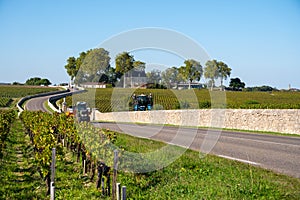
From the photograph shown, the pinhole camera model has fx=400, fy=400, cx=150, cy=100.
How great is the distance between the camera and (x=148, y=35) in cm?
1011

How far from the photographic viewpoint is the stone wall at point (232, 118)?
2083 centimetres

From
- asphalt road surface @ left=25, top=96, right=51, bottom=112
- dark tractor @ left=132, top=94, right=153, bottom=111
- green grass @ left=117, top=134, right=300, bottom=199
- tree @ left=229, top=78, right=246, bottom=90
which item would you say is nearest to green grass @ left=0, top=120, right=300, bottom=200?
green grass @ left=117, top=134, right=300, bottom=199

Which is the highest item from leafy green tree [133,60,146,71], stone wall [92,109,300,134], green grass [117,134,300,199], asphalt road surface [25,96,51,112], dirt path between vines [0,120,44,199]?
leafy green tree [133,60,146,71]

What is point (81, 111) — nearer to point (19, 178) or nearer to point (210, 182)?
point (19, 178)

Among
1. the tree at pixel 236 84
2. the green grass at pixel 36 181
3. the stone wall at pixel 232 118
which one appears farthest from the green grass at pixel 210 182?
the tree at pixel 236 84

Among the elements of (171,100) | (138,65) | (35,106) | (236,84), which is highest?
(236,84)

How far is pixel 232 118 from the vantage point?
25.2 m

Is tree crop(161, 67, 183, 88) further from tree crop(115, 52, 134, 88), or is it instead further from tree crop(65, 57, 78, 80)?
tree crop(65, 57, 78, 80)

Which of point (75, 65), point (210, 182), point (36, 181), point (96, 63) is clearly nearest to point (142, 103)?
point (96, 63)

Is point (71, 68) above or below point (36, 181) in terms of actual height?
above

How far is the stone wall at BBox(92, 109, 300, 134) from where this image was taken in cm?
2083

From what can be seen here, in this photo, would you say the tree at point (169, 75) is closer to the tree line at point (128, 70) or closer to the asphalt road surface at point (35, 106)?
the tree line at point (128, 70)

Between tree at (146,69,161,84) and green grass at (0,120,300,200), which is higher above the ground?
tree at (146,69,161,84)

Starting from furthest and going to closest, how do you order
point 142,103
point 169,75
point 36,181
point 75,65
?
1. point 75,65
2. point 142,103
3. point 169,75
4. point 36,181
